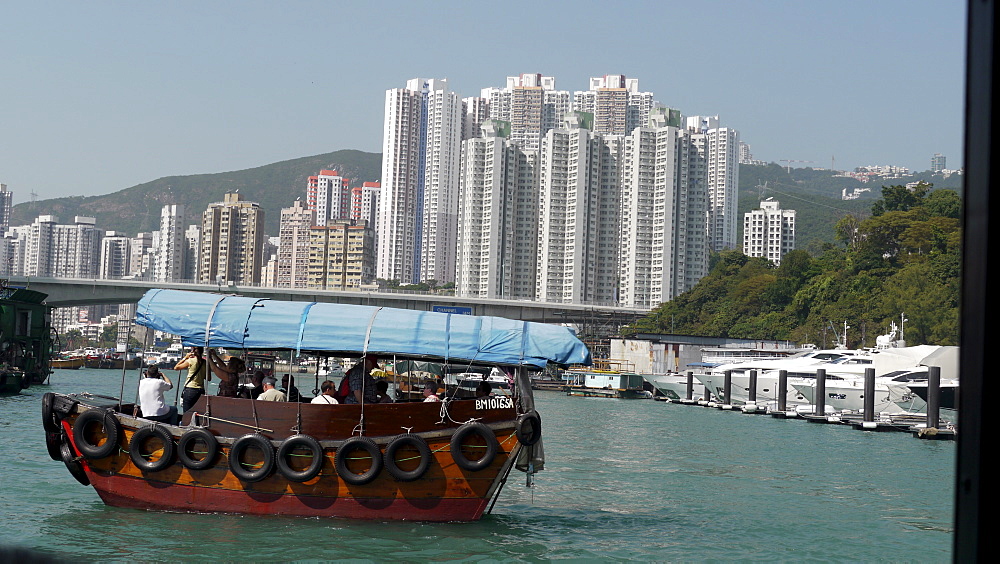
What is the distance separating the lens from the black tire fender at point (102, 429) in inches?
457

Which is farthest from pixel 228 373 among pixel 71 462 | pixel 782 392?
pixel 782 392

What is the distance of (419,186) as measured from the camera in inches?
6304

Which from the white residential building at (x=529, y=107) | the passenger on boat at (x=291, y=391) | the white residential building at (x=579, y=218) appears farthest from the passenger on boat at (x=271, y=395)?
the white residential building at (x=529, y=107)

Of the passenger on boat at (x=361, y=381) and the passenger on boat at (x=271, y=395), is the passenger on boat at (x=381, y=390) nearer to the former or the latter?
the passenger on boat at (x=361, y=381)

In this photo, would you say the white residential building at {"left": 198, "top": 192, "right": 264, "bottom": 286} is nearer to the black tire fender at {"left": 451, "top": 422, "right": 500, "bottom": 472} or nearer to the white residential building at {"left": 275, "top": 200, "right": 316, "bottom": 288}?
the white residential building at {"left": 275, "top": 200, "right": 316, "bottom": 288}

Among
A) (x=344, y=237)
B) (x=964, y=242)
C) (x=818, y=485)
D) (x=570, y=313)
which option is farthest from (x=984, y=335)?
(x=344, y=237)

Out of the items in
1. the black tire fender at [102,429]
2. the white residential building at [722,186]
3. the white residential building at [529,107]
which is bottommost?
the black tire fender at [102,429]

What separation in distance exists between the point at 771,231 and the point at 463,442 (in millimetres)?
139800

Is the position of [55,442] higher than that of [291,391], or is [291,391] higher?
[291,391]

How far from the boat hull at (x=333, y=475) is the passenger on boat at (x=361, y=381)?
0.49 metres

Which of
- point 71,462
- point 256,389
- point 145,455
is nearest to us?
point 145,455

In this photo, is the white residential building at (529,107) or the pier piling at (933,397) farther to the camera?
the white residential building at (529,107)

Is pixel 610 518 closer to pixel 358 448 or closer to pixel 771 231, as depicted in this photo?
pixel 358 448

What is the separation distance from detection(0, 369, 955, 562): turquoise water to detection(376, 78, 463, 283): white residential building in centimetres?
13264
